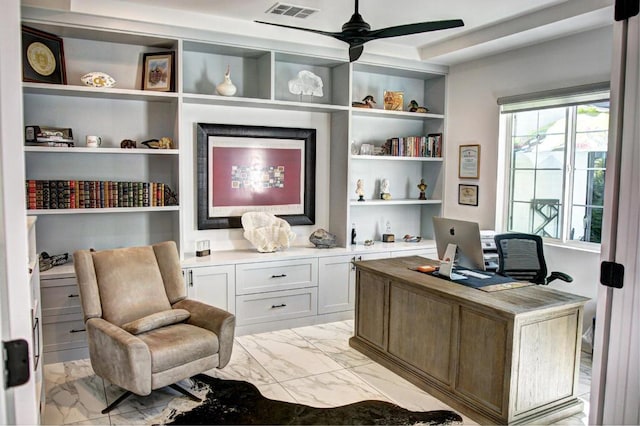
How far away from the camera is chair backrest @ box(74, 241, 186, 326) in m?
3.24

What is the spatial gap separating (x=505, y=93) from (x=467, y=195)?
3.79 ft

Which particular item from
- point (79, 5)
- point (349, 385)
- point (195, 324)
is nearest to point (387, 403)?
point (349, 385)

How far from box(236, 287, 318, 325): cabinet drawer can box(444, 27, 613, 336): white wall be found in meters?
2.03

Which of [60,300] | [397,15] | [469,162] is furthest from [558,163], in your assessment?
[60,300]

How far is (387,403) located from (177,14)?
3504 millimetres

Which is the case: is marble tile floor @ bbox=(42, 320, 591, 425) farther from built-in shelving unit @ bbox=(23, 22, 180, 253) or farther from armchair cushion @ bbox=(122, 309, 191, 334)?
built-in shelving unit @ bbox=(23, 22, 180, 253)

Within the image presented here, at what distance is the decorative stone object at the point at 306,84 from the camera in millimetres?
4805

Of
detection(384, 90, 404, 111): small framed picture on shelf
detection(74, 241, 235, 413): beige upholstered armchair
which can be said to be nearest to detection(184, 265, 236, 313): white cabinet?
detection(74, 241, 235, 413): beige upholstered armchair

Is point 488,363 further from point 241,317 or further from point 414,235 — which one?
point 414,235

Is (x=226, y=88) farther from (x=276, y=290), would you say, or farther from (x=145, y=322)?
(x=145, y=322)

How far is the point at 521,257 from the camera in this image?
416cm

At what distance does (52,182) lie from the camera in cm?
388

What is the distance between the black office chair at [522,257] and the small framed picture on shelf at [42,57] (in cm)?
390

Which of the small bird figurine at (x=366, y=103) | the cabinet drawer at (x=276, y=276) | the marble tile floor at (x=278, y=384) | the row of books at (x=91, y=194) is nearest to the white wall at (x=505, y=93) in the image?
the marble tile floor at (x=278, y=384)
